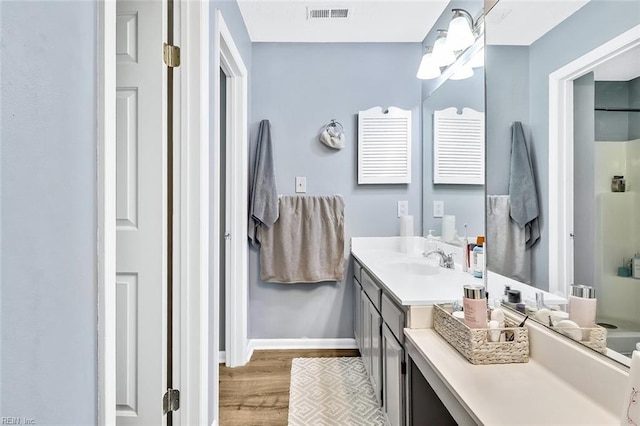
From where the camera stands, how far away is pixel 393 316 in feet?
4.94

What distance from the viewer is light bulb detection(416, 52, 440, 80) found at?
7.69ft

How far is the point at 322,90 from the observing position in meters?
2.69

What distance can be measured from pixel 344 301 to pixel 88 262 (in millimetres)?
2188

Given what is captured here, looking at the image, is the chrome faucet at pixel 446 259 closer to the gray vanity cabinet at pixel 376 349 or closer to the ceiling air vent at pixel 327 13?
the gray vanity cabinet at pixel 376 349

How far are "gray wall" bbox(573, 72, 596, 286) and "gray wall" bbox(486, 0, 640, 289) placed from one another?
0.11 meters

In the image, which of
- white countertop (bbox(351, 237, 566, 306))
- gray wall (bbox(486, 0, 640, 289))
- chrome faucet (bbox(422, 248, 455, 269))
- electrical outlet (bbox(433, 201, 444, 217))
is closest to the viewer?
gray wall (bbox(486, 0, 640, 289))

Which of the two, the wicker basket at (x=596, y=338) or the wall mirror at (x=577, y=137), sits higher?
the wall mirror at (x=577, y=137)

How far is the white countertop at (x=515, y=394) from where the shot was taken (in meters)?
0.75

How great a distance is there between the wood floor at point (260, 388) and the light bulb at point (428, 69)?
2163 mm

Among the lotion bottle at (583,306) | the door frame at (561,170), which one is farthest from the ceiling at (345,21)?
the lotion bottle at (583,306)

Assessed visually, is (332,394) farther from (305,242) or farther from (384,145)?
(384,145)

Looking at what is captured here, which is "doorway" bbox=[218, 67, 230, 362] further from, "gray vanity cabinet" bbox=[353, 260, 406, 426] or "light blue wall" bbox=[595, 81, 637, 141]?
"light blue wall" bbox=[595, 81, 637, 141]

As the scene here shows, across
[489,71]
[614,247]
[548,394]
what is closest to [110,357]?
[548,394]

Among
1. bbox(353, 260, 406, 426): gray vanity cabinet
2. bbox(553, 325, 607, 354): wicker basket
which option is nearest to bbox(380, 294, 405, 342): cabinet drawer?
bbox(353, 260, 406, 426): gray vanity cabinet
